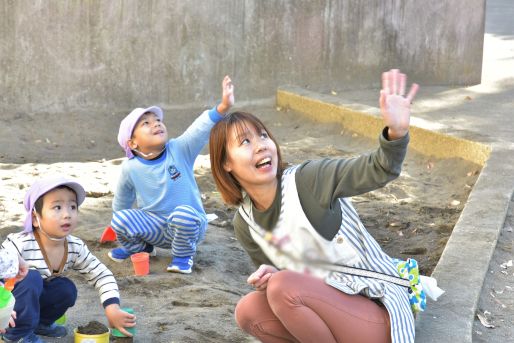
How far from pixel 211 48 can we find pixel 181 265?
4.60m

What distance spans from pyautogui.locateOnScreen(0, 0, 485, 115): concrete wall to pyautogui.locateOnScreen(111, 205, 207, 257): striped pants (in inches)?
152

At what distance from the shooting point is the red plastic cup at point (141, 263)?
482 cm

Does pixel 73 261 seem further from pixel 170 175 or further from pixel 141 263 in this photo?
pixel 170 175

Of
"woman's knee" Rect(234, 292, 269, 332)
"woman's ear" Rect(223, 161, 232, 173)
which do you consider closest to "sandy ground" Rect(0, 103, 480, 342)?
"woman's knee" Rect(234, 292, 269, 332)

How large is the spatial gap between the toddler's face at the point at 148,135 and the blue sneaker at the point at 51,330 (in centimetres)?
148

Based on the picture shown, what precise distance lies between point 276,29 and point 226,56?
23.6 inches

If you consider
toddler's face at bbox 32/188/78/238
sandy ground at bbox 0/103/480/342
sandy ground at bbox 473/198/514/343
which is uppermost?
toddler's face at bbox 32/188/78/238

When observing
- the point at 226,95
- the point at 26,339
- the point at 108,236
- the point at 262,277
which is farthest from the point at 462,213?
the point at 26,339

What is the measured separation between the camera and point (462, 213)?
207 inches

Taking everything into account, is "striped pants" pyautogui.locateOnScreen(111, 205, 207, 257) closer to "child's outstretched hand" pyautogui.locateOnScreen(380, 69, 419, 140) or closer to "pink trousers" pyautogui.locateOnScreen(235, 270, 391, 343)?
"pink trousers" pyautogui.locateOnScreen(235, 270, 391, 343)

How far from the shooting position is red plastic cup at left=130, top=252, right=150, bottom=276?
190 inches

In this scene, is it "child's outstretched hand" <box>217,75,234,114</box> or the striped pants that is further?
the striped pants

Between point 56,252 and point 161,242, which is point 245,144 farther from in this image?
point 161,242

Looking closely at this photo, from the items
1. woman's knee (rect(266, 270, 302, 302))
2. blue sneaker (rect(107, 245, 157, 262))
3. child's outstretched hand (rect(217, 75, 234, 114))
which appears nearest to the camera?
woman's knee (rect(266, 270, 302, 302))
